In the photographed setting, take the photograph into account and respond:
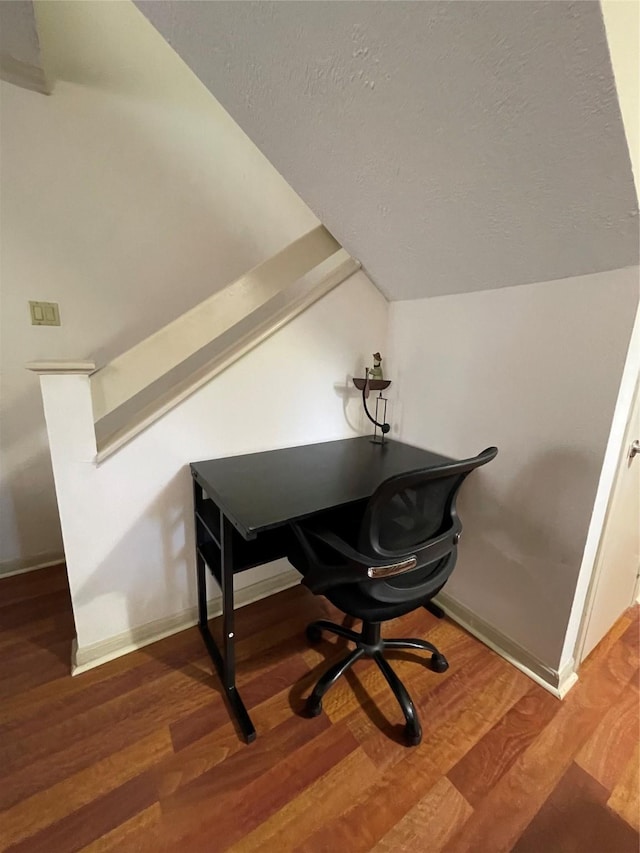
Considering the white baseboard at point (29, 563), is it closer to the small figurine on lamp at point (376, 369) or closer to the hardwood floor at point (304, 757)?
the hardwood floor at point (304, 757)

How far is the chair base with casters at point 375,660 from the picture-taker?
3.89ft

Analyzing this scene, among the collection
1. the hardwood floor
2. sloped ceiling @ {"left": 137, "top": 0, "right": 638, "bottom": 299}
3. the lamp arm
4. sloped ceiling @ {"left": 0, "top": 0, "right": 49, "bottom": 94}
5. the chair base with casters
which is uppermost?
sloped ceiling @ {"left": 0, "top": 0, "right": 49, "bottom": 94}

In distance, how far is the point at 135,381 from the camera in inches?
53.5

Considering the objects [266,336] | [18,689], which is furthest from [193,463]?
[18,689]

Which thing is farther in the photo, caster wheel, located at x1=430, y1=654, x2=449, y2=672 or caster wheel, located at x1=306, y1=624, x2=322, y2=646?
caster wheel, located at x1=306, y1=624, x2=322, y2=646

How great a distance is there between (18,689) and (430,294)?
230 cm

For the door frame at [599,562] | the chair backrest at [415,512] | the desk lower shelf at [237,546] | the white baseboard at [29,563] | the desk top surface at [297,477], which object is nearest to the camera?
the chair backrest at [415,512]

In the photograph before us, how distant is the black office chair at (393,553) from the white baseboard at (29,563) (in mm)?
1657

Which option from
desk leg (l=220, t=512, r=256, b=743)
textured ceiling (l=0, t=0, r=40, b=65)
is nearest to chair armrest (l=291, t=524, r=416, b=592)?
desk leg (l=220, t=512, r=256, b=743)

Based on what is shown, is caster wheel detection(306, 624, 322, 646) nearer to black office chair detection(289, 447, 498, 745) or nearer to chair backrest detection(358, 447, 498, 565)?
black office chair detection(289, 447, 498, 745)

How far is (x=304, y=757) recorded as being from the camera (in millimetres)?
1131

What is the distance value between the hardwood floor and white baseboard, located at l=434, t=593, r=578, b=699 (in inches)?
1.7

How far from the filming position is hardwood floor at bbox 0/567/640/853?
968 mm

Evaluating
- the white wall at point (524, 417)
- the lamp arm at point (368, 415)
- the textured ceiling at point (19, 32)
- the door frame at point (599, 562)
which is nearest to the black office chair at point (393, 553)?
the white wall at point (524, 417)
